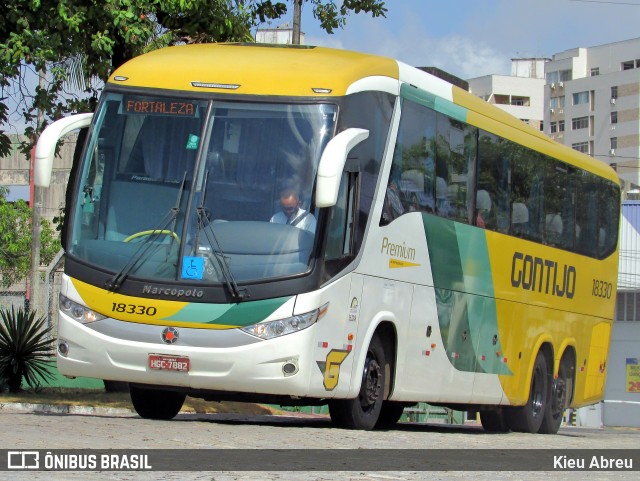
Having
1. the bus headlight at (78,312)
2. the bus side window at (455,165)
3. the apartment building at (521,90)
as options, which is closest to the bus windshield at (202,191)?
the bus headlight at (78,312)

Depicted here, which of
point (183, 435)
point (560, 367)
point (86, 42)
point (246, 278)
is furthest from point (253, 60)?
point (560, 367)

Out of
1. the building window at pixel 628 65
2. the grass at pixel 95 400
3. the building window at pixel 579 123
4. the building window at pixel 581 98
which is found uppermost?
the building window at pixel 628 65

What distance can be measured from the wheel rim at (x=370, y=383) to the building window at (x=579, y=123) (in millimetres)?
111384

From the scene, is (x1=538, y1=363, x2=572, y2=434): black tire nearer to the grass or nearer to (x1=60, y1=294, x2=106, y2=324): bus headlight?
the grass

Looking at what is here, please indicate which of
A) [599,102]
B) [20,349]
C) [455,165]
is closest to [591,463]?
[455,165]

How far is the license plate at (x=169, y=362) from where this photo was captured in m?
12.7

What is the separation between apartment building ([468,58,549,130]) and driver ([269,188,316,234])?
123301mm

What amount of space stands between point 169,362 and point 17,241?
198ft

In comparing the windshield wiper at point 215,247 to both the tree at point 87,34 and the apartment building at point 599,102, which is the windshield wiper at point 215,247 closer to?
the tree at point 87,34

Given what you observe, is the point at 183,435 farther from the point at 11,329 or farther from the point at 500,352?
the point at 11,329

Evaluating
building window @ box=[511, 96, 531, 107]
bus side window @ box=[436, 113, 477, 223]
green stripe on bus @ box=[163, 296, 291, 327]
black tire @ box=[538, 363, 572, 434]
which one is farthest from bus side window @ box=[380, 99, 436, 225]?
building window @ box=[511, 96, 531, 107]

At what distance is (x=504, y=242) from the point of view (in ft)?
56.9

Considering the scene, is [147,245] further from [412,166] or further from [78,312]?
[412,166]

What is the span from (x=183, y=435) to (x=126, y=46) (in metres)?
9.26
